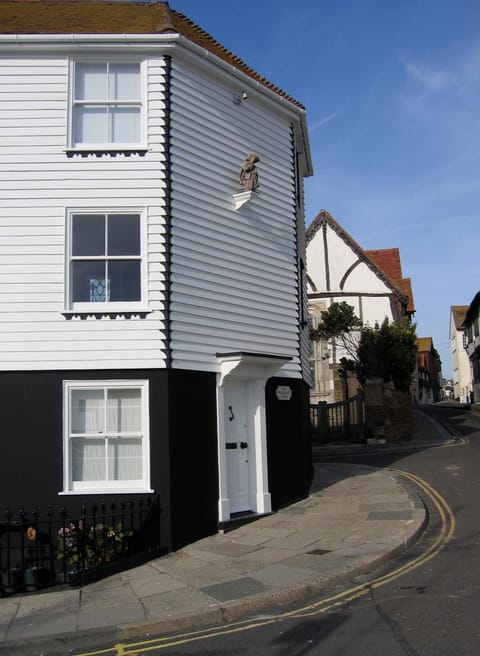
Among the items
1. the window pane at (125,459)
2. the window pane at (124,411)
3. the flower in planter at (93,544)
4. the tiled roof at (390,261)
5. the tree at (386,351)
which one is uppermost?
the tiled roof at (390,261)

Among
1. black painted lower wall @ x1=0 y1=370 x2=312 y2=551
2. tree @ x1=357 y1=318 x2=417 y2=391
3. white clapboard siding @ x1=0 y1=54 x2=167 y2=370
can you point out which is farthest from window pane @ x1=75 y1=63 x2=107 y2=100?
tree @ x1=357 y1=318 x2=417 y2=391

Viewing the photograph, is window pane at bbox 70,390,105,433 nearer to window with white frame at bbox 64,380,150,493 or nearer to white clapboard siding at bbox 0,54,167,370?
window with white frame at bbox 64,380,150,493

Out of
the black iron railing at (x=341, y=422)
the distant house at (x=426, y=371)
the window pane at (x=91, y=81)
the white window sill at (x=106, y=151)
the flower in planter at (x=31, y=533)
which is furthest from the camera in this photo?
the distant house at (x=426, y=371)

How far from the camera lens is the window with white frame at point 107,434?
1027cm

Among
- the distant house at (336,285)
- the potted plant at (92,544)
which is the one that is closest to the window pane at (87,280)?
the potted plant at (92,544)

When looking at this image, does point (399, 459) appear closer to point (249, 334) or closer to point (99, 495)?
point (249, 334)

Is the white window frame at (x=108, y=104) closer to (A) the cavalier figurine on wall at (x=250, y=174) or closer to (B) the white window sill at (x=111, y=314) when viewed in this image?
(A) the cavalier figurine on wall at (x=250, y=174)

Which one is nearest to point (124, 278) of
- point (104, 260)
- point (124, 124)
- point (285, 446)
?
point (104, 260)

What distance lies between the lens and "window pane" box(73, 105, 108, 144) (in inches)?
444

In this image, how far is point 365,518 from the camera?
11.1 meters

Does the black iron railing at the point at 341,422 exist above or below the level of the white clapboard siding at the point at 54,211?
below

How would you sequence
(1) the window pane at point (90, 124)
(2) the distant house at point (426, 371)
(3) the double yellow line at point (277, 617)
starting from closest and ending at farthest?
(3) the double yellow line at point (277, 617) → (1) the window pane at point (90, 124) → (2) the distant house at point (426, 371)

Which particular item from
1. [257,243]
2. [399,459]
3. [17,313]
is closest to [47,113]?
[17,313]

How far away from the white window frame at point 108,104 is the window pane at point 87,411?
13.5ft
